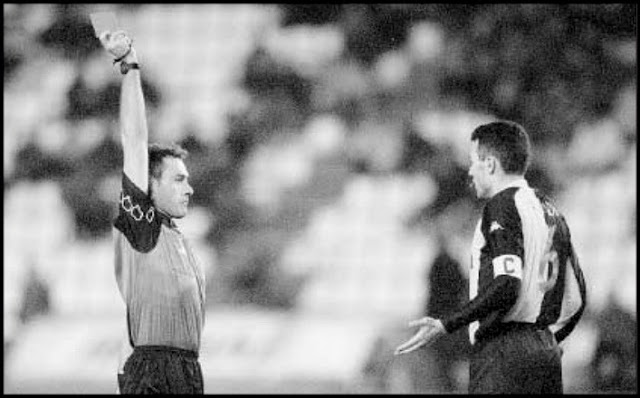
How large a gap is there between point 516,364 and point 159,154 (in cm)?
151

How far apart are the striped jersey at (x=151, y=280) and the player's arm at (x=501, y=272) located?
0.93 m

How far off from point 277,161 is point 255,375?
6.82 ft

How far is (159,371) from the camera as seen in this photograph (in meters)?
4.45

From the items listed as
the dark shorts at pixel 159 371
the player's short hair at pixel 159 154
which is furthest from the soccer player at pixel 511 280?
the player's short hair at pixel 159 154

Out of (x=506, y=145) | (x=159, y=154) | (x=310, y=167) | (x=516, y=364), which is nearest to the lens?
(x=516, y=364)

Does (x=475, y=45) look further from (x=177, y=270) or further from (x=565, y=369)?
(x=177, y=270)

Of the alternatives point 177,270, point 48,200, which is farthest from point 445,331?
point 48,200

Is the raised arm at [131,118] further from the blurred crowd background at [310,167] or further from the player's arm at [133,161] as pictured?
the blurred crowd background at [310,167]

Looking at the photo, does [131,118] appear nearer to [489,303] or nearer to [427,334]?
[427,334]

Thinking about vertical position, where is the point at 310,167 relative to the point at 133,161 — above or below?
above

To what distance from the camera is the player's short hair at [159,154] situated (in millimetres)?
4613

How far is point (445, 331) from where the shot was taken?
14.0ft

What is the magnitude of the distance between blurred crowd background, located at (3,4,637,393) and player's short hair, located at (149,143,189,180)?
5918 millimetres

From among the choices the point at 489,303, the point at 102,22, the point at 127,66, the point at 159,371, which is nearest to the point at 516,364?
the point at 489,303
